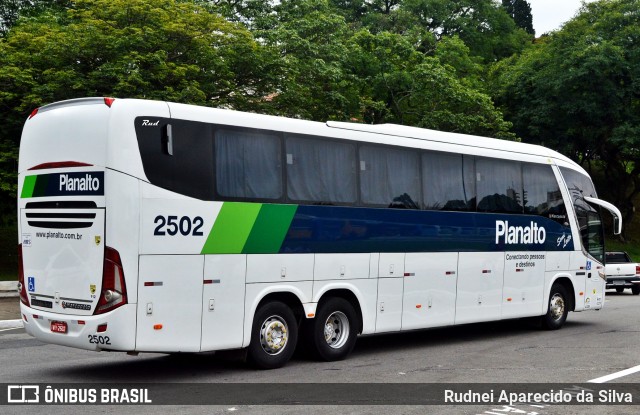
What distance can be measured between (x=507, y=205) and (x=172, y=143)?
25.6 ft

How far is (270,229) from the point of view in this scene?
11828mm

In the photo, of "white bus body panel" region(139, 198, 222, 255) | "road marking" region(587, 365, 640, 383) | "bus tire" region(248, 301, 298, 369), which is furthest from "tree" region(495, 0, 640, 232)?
"white bus body panel" region(139, 198, 222, 255)

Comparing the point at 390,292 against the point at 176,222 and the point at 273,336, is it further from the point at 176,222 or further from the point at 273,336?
the point at 176,222

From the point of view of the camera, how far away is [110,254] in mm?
10188

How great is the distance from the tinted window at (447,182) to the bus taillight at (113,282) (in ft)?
19.6

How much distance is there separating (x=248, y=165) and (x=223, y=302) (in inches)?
74.8

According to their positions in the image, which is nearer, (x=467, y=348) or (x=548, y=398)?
(x=548, y=398)

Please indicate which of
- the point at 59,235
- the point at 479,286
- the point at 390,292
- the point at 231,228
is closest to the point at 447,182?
the point at 479,286

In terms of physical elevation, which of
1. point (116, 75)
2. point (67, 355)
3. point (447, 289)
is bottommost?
point (67, 355)

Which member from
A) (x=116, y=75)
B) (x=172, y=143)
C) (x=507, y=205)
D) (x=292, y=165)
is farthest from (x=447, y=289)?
(x=116, y=75)

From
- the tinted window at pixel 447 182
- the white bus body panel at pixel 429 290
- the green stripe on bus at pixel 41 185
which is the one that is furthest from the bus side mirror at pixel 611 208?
the green stripe on bus at pixel 41 185

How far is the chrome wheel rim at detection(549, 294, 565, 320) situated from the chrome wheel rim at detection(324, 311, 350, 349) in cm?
642

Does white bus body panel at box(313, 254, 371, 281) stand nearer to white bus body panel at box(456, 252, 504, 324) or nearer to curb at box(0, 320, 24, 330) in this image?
white bus body panel at box(456, 252, 504, 324)

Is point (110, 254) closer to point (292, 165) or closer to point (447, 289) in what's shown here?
point (292, 165)
